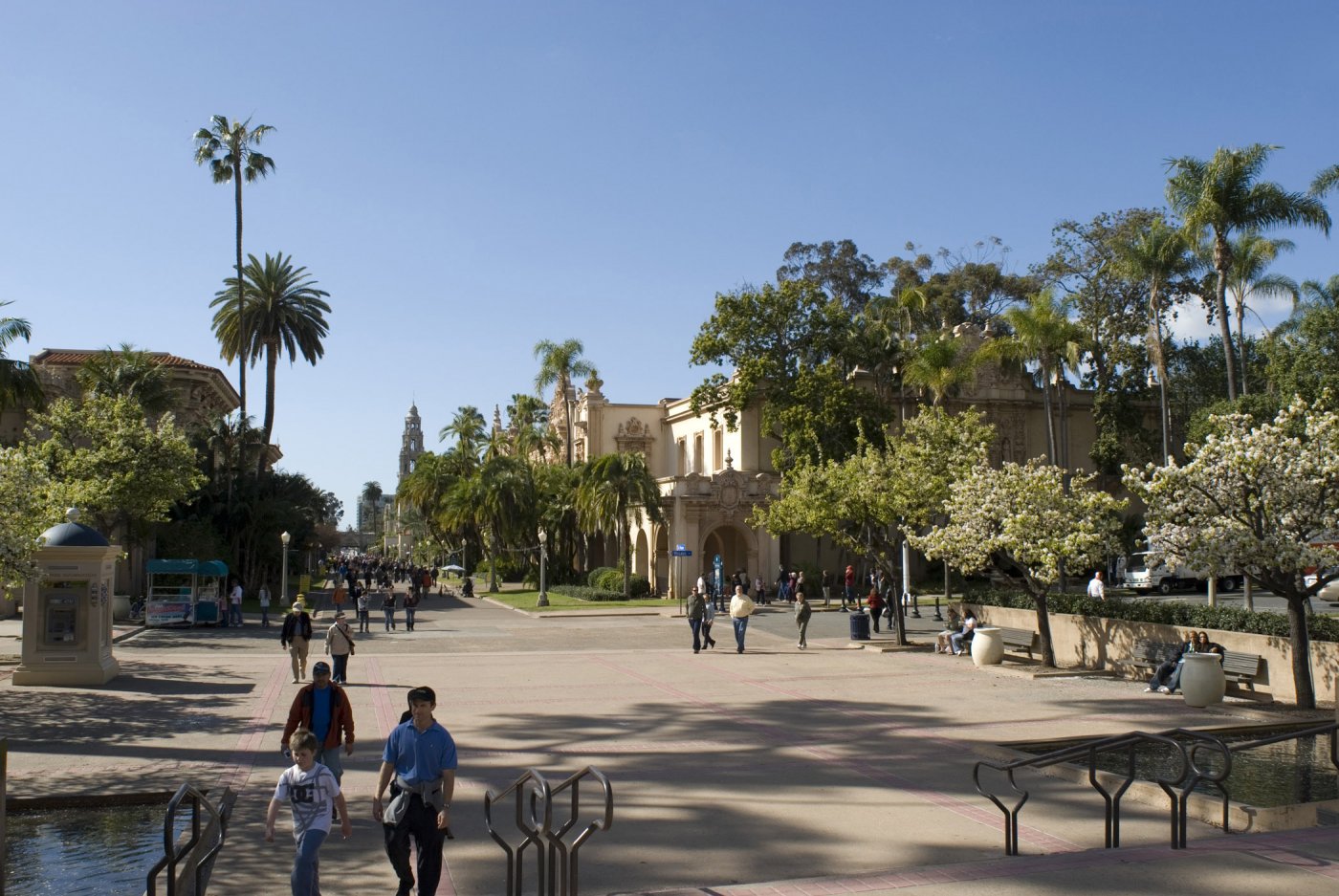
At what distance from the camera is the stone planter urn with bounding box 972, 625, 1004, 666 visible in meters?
23.5

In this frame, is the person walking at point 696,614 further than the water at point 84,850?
Yes

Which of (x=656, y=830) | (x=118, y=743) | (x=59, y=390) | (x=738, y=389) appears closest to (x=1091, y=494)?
(x=656, y=830)

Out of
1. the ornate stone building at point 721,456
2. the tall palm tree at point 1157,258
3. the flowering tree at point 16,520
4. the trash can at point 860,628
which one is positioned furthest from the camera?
the ornate stone building at point 721,456

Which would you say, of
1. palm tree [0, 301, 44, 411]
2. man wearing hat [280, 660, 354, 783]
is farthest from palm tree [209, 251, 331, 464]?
man wearing hat [280, 660, 354, 783]

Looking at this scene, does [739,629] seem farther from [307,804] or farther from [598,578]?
[598,578]

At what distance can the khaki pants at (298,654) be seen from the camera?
1967cm

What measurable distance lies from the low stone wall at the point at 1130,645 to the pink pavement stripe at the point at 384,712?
1234 centimetres

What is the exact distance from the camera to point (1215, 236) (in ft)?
116

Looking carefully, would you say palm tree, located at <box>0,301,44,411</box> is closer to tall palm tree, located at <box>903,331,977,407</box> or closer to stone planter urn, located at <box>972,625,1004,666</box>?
stone planter urn, located at <box>972,625,1004,666</box>

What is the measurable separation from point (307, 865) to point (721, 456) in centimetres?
5034

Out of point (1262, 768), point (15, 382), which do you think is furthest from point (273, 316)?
point (1262, 768)

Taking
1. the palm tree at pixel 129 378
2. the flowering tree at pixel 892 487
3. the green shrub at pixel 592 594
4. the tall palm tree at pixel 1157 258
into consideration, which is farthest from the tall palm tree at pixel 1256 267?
the palm tree at pixel 129 378

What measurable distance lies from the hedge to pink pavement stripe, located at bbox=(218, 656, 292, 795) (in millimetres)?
15317

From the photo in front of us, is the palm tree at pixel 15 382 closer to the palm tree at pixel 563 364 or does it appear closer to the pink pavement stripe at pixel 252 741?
the pink pavement stripe at pixel 252 741
